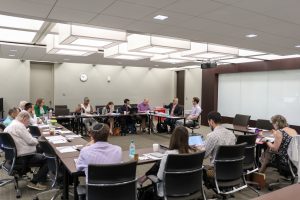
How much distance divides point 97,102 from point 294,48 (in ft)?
29.2

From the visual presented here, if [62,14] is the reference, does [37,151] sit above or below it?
below

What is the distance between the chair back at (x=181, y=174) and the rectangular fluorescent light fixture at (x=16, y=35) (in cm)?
436

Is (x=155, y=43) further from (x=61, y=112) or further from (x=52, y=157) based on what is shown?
(x=61, y=112)

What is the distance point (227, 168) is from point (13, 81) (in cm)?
1032

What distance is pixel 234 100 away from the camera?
34.5 feet

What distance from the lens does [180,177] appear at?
104 inches

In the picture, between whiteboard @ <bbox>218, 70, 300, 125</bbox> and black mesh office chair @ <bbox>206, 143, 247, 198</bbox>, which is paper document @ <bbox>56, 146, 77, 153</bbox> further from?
whiteboard @ <bbox>218, 70, 300, 125</bbox>

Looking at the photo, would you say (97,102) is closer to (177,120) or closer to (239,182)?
(177,120)

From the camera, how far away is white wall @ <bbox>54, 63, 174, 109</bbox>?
464 inches

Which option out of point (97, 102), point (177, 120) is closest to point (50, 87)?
point (97, 102)

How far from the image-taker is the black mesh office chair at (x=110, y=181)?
2.24 meters

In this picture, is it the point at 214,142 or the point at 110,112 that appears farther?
the point at 110,112

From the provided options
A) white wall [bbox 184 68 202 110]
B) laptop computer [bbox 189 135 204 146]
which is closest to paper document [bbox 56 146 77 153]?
laptop computer [bbox 189 135 204 146]

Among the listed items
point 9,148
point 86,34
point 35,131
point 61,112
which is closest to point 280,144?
point 86,34
